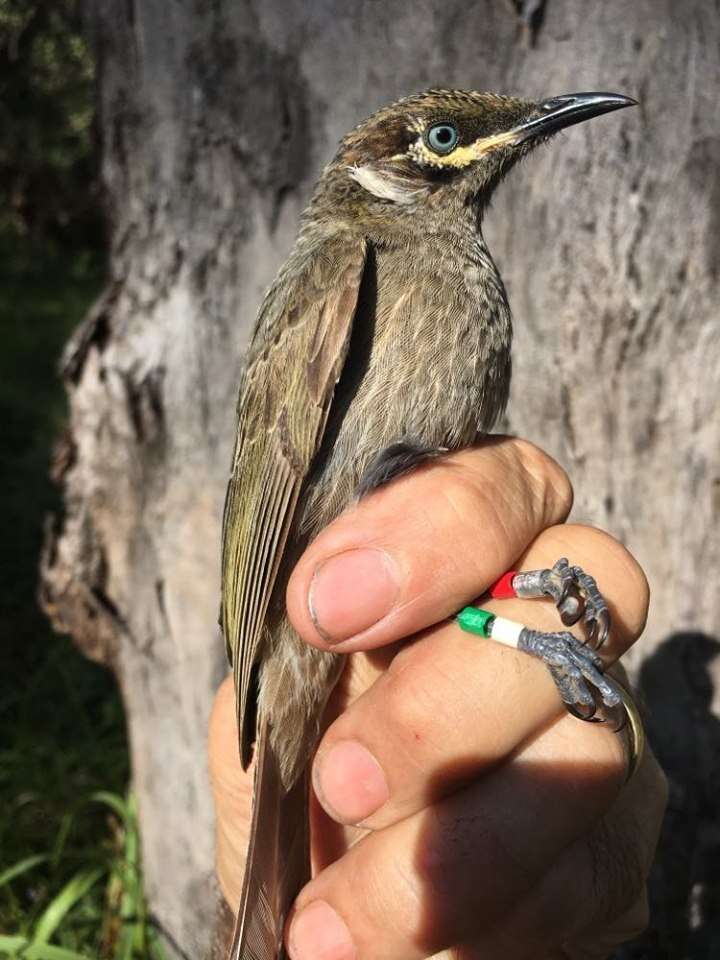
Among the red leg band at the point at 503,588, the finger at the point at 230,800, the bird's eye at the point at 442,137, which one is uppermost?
the bird's eye at the point at 442,137

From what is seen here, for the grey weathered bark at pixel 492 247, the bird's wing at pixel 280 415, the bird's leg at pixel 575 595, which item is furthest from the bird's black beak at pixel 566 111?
the bird's leg at pixel 575 595

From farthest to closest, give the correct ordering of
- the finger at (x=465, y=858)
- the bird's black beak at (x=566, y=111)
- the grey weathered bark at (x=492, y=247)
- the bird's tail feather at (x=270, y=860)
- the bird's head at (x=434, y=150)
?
the grey weathered bark at (x=492, y=247) < the bird's head at (x=434, y=150) < the bird's black beak at (x=566, y=111) < the bird's tail feather at (x=270, y=860) < the finger at (x=465, y=858)

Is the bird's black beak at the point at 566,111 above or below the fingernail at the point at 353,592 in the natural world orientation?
above

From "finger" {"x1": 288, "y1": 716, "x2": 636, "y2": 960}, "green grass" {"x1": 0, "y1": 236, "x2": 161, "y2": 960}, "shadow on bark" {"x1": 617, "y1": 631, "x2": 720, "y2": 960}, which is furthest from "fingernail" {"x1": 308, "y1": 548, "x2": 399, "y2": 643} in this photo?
"green grass" {"x1": 0, "y1": 236, "x2": 161, "y2": 960}

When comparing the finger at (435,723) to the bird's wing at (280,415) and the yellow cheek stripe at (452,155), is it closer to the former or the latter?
the bird's wing at (280,415)

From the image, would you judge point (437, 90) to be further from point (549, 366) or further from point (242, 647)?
point (242, 647)

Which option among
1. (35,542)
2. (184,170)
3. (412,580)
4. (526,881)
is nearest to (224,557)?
(412,580)

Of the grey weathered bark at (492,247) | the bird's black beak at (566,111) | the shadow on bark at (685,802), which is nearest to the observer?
the bird's black beak at (566,111)

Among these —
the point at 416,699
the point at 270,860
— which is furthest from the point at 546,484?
the point at 270,860
